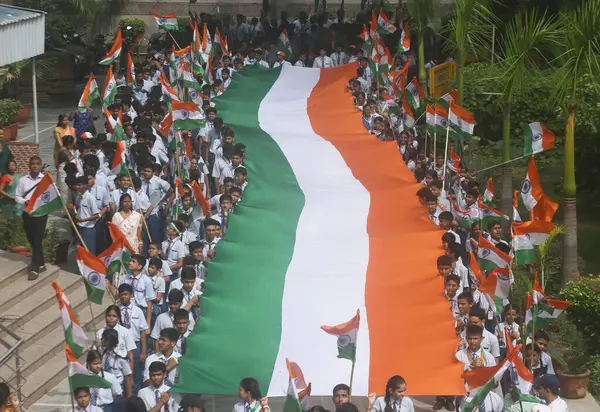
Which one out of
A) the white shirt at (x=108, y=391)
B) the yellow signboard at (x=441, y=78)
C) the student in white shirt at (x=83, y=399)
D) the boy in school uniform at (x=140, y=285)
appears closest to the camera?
the student in white shirt at (x=83, y=399)

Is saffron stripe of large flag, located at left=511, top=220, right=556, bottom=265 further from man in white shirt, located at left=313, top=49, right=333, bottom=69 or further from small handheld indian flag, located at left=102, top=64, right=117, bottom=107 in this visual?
man in white shirt, located at left=313, top=49, right=333, bottom=69

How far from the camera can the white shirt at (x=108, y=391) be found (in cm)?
1190

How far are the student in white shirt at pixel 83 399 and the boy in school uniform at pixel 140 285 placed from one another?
224cm

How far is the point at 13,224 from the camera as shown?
1742 cm

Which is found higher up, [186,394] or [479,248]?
[479,248]

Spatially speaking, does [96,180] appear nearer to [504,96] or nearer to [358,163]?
[358,163]

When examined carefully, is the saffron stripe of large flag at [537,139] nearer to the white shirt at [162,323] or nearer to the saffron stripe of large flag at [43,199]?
the white shirt at [162,323]

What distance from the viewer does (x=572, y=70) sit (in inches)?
645

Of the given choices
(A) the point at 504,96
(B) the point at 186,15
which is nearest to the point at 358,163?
(A) the point at 504,96

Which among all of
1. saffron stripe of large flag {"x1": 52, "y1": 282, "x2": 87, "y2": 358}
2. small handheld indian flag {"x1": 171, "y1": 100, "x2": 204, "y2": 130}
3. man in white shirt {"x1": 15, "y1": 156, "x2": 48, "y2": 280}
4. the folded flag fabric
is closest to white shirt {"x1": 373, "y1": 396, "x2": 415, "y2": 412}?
the folded flag fabric

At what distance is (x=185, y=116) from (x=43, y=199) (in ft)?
12.8

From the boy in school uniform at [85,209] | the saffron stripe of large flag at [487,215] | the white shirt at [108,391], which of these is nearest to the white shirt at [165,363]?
the white shirt at [108,391]

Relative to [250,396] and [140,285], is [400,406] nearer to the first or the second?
[250,396]

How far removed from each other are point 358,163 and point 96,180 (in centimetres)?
410
